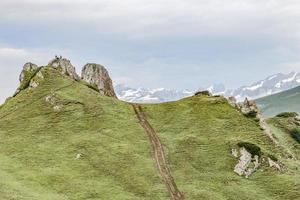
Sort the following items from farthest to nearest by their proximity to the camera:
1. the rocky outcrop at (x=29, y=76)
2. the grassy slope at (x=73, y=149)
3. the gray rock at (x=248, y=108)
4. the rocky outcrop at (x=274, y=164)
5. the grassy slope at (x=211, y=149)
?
the rocky outcrop at (x=29, y=76) < the gray rock at (x=248, y=108) < the rocky outcrop at (x=274, y=164) < the grassy slope at (x=211, y=149) < the grassy slope at (x=73, y=149)

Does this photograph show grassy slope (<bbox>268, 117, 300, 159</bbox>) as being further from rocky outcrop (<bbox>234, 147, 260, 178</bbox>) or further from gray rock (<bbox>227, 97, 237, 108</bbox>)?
rocky outcrop (<bbox>234, 147, 260, 178</bbox>)

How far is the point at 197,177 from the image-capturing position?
82.7 meters

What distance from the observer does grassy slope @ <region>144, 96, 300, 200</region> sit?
79.6 m

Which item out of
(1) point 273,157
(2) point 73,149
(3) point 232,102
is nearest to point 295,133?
(3) point 232,102

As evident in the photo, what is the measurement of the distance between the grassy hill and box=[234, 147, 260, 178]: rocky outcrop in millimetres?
1022

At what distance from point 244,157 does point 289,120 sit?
40325 mm

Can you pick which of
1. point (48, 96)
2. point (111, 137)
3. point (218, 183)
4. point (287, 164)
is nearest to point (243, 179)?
point (218, 183)

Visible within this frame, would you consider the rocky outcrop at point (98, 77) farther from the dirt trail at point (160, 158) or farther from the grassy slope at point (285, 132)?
the grassy slope at point (285, 132)

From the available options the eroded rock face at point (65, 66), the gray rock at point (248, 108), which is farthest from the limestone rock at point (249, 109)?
the eroded rock face at point (65, 66)

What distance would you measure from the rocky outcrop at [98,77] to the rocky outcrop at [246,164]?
57.2 meters

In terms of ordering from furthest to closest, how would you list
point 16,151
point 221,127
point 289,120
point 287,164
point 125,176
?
point 289,120, point 221,127, point 287,164, point 16,151, point 125,176

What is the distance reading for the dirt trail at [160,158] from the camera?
76438 mm

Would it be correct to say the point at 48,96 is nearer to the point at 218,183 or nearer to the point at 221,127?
the point at 221,127

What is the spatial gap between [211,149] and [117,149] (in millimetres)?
17910
